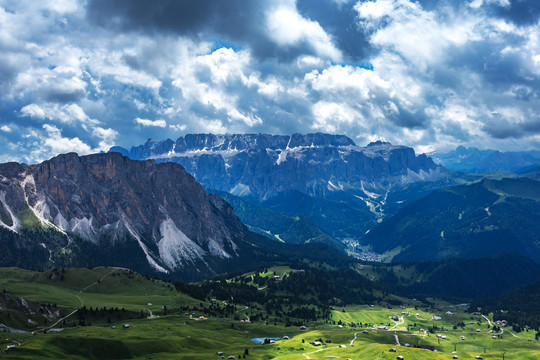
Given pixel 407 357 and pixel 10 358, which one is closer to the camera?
pixel 10 358

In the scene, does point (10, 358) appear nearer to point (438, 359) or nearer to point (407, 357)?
point (407, 357)

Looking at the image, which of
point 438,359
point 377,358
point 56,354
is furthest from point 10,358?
point 438,359

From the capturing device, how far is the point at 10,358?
174250 millimetres

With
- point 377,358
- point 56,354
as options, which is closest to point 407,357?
point 377,358

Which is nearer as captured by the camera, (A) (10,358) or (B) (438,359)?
(A) (10,358)

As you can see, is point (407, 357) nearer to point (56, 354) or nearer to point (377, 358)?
point (377, 358)

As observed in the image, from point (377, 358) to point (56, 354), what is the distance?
130839 mm

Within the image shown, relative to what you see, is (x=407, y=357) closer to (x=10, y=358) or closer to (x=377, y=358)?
(x=377, y=358)

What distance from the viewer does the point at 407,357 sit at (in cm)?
19675

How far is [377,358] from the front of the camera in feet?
653

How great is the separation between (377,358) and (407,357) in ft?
39.4

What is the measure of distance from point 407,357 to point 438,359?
45.7ft

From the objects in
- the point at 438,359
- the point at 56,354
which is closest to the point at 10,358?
the point at 56,354

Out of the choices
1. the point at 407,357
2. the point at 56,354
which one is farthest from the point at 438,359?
the point at 56,354
